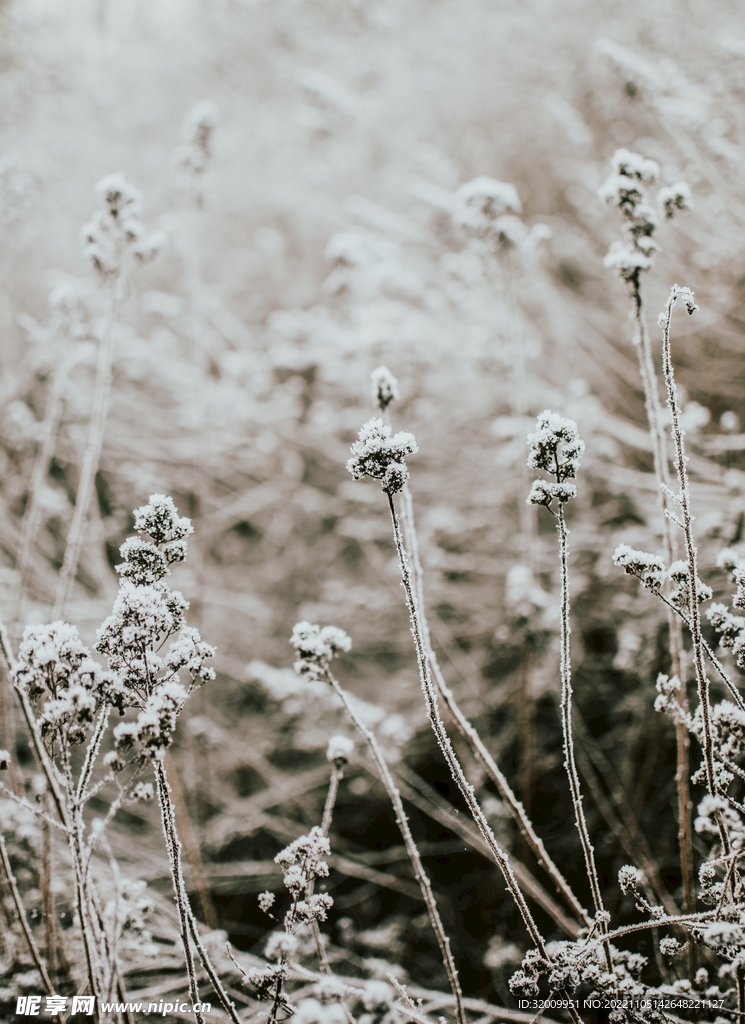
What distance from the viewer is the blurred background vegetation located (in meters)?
2.95

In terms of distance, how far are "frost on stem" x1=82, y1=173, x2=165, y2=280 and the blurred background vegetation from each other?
593 mm

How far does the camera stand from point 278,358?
15.2 feet

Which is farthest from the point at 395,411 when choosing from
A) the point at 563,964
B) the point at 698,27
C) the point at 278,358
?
the point at 563,964

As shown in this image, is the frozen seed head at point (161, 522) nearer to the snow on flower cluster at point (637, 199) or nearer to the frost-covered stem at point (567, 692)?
the frost-covered stem at point (567, 692)

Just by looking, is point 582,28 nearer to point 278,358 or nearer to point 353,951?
point 278,358

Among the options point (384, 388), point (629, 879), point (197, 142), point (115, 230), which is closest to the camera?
point (629, 879)

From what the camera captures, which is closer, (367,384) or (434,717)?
(434,717)

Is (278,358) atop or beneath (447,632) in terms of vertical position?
atop

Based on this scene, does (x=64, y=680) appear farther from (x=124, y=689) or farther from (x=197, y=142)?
(x=197, y=142)

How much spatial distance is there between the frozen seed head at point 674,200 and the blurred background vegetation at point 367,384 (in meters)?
0.66

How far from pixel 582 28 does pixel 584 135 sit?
154cm

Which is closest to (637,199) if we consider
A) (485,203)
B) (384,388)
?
(485,203)

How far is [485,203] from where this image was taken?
8.41ft

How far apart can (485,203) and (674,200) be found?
0.89 metres
